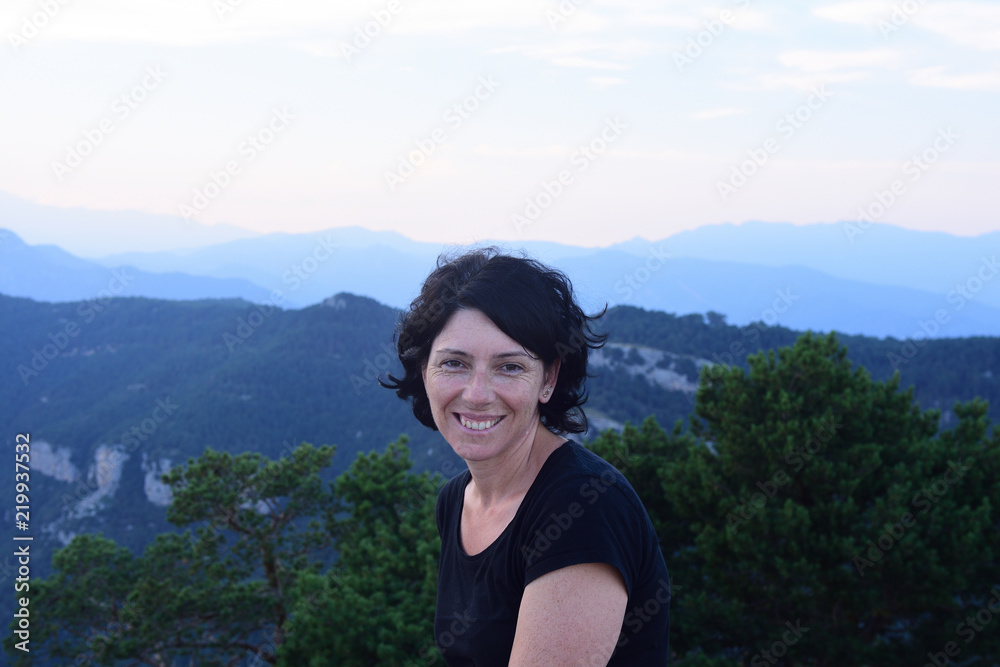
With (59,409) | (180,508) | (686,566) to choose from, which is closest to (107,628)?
(180,508)

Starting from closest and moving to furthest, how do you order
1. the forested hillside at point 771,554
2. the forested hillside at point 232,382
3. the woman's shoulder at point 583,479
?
the woman's shoulder at point 583,479
the forested hillside at point 771,554
the forested hillside at point 232,382

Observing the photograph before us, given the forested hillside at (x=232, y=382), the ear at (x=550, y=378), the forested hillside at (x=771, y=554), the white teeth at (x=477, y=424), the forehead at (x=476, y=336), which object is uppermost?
the forehead at (x=476, y=336)

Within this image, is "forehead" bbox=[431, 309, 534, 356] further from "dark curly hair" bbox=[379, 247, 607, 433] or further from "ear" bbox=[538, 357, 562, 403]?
"ear" bbox=[538, 357, 562, 403]

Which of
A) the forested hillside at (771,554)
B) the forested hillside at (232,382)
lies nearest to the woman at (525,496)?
the forested hillside at (771,554)

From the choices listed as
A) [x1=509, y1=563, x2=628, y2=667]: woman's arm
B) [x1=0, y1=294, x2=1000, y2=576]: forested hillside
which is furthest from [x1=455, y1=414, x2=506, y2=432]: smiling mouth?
[x1=0, y1=294, x2=1000, y2=576]: forested hillside

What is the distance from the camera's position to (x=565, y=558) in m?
1.40

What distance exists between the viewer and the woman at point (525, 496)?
4.60 feet

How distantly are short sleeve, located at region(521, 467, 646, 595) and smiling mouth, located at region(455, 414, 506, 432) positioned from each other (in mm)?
273

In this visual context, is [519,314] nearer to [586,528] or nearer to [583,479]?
[583,479]

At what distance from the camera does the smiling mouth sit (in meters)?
1.78

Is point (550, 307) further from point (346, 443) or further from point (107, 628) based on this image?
point (346, 443)

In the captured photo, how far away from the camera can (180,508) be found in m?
11.9

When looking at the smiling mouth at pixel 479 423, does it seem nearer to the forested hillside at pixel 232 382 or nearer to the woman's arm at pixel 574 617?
the woman's arm at pixel 574 617

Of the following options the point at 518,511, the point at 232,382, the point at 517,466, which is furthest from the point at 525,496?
the point at 232,382
